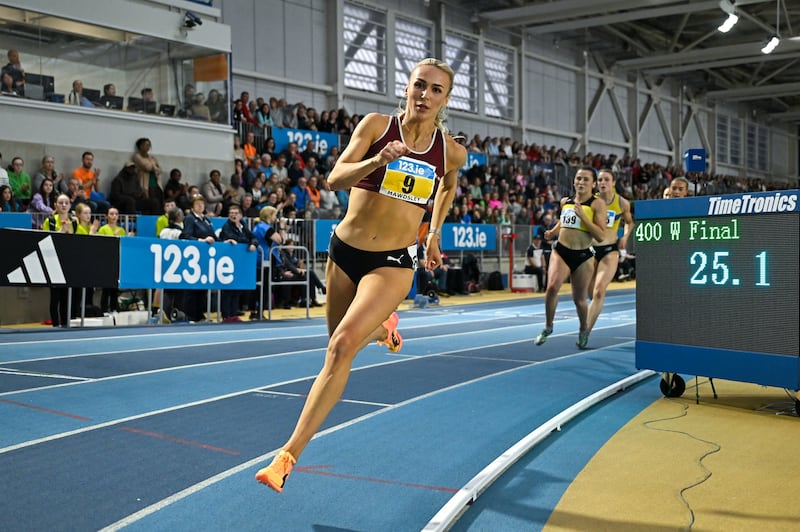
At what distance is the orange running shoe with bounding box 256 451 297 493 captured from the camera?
343 cm

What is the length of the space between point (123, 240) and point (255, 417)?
714 cm

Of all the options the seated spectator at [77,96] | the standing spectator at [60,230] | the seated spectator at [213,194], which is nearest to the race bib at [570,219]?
the standing spectator at [60,230]

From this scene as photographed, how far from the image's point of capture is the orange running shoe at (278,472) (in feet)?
11.3

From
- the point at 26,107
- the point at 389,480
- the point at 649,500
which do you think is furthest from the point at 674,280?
the point at 26,107

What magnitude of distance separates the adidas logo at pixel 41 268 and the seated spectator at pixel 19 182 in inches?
128

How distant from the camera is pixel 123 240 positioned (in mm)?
12031

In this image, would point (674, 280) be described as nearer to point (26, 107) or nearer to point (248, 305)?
point (248, 305)

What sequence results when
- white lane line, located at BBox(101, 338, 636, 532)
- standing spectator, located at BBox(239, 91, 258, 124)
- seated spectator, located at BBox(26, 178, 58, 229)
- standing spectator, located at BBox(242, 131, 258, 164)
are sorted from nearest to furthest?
1. white lane line, located at BBox(101, 338, 636, 532)
2. seated spectator, located at BBox(26, 178, 58, 229)
3. standing spectator, located at BBox(242, 131, 258, 164)
4. standing spectator, located at BBox(239, 91, 258, 124)

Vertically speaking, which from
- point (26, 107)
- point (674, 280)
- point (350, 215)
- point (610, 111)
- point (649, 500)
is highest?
point (610, 111)

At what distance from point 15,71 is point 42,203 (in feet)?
10.6

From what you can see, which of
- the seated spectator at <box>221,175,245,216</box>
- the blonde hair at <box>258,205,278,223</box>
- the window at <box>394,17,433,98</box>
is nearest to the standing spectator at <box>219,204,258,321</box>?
the blonde hair at <box>258,205,278,223</box>

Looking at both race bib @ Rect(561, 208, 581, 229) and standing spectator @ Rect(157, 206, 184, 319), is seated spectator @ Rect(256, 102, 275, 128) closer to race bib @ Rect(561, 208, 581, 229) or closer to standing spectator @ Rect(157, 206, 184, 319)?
standing spectator @ Rect(157, 206, 184, 319)

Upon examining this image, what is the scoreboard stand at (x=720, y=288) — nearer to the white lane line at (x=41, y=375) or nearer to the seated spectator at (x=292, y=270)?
the white lane line at (x=41, y=375)

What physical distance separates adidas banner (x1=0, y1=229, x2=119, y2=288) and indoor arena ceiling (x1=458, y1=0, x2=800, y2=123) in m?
21.6
